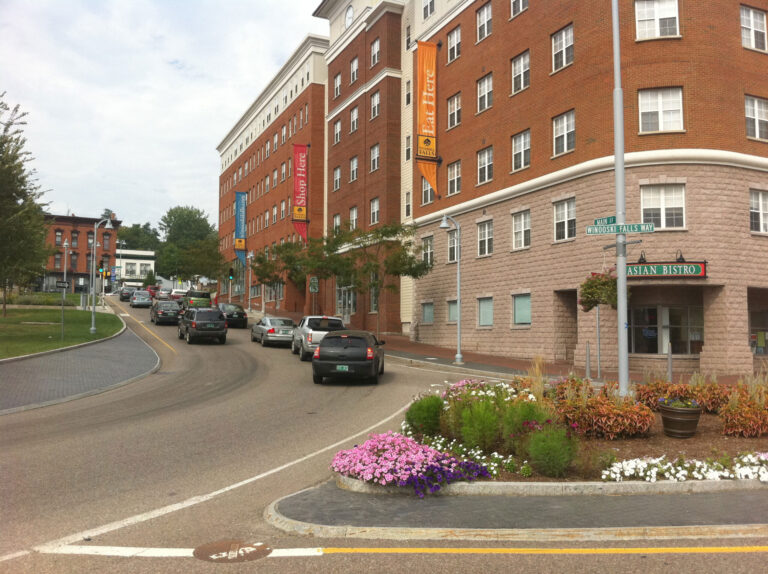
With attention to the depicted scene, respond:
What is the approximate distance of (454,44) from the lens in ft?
112

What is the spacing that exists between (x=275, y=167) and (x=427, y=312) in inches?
1315

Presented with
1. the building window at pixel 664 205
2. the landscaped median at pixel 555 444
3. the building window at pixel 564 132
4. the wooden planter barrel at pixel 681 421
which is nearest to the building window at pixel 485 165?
the building window at pixel 564 132

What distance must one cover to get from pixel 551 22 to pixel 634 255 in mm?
10802

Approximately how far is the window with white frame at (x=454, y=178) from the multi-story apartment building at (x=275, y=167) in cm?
1976

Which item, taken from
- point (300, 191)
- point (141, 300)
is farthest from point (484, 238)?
point (141, 300)

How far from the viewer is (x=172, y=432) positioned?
36.7 ft

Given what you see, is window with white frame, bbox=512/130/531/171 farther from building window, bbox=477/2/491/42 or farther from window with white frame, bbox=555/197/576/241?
building window, bbox=477/2/491/42

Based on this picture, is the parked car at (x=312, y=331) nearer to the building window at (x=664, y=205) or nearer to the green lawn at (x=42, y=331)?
the green lawn at (x=42, y=331)

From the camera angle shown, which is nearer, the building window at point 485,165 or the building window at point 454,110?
the building window at point 485,165

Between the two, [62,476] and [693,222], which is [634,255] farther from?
[62,476]

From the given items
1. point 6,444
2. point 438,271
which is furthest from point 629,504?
point 438,271

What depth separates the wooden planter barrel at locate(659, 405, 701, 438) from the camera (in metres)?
9.08

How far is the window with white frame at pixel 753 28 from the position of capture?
23688 millimetres

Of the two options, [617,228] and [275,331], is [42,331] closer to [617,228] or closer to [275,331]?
[275,331]
